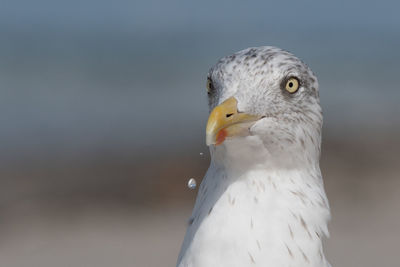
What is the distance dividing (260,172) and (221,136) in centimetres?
30

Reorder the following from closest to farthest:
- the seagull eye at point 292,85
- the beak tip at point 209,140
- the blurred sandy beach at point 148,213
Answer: the beak tip at point 209,140
the seagull eye at point 292,85
the blurred sandy beach at point 148,213

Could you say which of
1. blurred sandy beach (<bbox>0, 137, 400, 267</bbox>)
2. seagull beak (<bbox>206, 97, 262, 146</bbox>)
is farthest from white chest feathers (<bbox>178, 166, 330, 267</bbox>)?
blurred sandy beach (<bbox>0, 137, 400, 267</bbox>)

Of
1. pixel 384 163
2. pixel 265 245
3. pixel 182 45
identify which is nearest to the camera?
pixel 265 245

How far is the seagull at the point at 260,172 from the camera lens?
3.03 m

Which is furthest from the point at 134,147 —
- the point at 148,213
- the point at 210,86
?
the point at 210,86

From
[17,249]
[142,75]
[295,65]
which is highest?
[295,65]

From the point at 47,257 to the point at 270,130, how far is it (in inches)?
243

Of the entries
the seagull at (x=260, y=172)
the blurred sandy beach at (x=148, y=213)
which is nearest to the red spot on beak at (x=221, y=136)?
the seagull at (x=260, y=172)

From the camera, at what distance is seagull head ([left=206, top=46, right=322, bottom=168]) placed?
123 inches

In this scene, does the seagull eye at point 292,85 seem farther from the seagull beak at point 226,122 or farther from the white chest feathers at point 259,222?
the white chest feathers at point 259,222

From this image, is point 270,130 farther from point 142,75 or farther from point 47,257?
point 142,75

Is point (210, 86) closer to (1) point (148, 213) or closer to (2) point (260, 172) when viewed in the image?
(2) point (260, 172)

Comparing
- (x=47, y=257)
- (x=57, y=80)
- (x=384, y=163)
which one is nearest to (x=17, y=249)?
(x=47, y=257)

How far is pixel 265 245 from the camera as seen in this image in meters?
3.02
